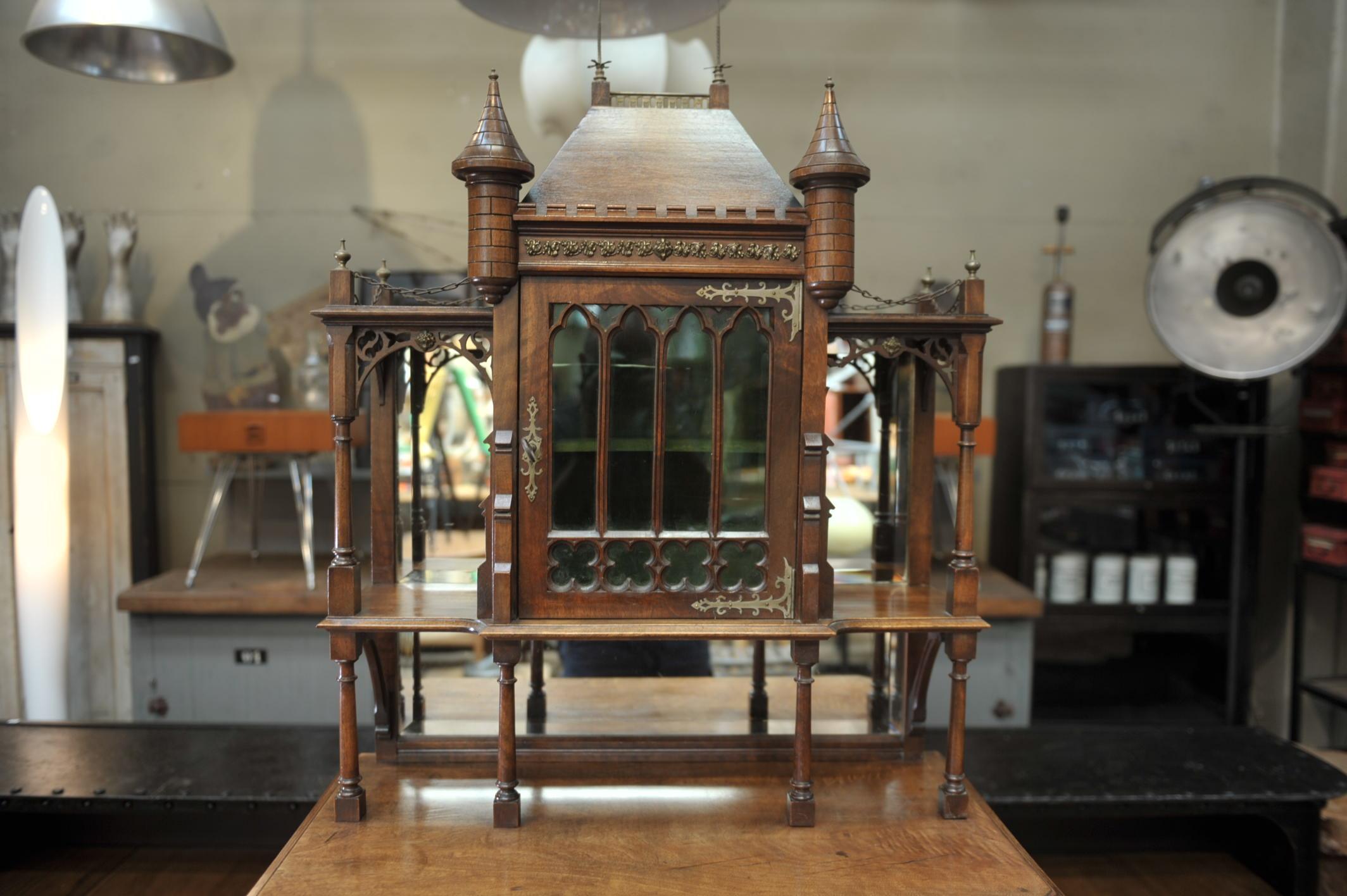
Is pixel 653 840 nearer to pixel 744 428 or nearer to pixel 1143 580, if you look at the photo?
pixel 744 428

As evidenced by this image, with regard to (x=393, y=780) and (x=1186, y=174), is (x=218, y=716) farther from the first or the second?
(x=1186, y=174)

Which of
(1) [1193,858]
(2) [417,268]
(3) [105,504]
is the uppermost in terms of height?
(2) [417,268]

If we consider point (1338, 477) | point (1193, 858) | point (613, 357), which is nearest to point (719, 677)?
point (613, 357)

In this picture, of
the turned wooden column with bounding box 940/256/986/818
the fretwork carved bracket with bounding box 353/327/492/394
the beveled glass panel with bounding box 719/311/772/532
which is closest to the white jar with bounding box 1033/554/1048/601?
the turned wooden column with bounding box 940/256/986/818

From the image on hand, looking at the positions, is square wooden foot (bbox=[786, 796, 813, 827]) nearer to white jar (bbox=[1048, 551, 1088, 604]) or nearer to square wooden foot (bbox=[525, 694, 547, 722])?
square wooden foot (bbox=[525, 694, 547, 722])

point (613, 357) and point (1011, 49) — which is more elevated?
point (1011, 49)

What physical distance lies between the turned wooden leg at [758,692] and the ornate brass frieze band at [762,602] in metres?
0.44

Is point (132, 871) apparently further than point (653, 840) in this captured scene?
Yes

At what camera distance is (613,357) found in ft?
6.33

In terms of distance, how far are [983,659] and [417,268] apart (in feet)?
10.5

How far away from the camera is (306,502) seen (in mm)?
3857

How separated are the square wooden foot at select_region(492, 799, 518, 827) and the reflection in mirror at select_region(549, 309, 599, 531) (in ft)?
2.01

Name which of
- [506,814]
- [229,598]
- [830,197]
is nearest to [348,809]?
Result: [506,814]

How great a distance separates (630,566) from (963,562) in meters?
0.77
